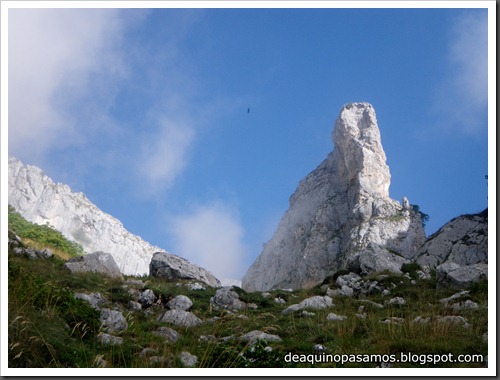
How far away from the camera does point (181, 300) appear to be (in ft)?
48.3

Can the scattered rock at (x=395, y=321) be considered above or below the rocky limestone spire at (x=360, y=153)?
below

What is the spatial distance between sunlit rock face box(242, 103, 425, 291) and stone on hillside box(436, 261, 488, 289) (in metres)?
59.0

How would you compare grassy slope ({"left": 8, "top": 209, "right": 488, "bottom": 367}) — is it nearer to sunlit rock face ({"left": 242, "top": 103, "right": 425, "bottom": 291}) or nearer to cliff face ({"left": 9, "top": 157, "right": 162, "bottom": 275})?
sunlit rock face ({"left": 242, "top": 103, "right": 425, "bottom": 291})

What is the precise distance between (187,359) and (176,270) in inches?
720

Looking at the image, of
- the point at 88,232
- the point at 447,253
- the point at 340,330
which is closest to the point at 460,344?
the point at 340,330

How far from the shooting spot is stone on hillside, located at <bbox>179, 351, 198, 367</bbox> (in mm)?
7390

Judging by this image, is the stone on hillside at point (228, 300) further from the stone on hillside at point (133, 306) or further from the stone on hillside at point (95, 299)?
the stone on hillside at point (95, 299)

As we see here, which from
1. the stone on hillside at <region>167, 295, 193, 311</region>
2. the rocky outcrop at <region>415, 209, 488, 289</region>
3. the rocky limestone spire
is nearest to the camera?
the stone on hillside at <region>167, 295, 193, 311</region>

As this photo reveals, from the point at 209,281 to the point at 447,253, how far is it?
1350 centimetres

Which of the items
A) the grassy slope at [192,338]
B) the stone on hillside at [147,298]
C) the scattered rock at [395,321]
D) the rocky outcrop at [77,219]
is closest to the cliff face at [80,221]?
the rocky outcrop at [77,219]

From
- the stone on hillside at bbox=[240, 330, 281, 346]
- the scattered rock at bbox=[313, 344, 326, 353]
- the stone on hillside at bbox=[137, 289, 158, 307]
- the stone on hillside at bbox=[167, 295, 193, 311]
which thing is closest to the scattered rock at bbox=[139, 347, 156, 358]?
the stone on hillside at bbox=[240, 330, 281, 346]

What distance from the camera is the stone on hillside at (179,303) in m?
14.3

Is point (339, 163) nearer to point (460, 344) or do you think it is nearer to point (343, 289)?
point (343, 289)

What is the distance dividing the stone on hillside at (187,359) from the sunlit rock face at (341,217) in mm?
71189
